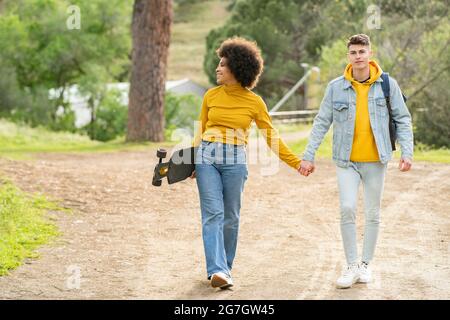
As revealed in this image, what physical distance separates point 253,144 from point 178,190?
26.4 feet

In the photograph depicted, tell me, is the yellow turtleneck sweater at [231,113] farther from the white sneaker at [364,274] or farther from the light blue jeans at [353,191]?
the white sneaker at [364,274]

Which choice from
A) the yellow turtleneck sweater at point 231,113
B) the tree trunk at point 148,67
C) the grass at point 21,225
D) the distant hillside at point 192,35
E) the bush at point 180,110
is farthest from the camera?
the distant hillside at point 192,35

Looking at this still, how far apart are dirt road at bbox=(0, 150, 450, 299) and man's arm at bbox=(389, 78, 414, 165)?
103 cm

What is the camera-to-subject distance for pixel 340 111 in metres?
6.64

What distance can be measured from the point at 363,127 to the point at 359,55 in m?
0.54

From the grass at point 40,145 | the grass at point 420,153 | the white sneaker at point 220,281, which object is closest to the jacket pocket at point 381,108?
the white sneaker at point 220,281

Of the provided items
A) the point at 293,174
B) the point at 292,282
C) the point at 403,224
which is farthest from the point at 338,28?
the point at 292,282

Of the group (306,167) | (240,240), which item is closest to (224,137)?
(306,167)

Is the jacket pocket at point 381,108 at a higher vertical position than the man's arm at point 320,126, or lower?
higher

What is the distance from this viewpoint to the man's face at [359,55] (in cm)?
650

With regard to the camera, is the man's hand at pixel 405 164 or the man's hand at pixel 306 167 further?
the man's hand at pixel 306 167

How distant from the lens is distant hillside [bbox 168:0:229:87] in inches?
3000

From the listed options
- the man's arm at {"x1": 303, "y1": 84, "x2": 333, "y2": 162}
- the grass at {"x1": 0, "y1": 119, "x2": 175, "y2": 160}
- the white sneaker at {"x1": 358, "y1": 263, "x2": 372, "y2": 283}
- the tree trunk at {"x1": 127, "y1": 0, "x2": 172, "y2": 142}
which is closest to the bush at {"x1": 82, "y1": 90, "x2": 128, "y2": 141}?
the grass at {"x1": 0, "y1": 119, "x2": 175, "y2": 160}
